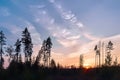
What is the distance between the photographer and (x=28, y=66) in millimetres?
29484

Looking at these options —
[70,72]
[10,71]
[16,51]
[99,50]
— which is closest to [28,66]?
[10,71]

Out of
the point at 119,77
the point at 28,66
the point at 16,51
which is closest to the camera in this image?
the point at 119,77

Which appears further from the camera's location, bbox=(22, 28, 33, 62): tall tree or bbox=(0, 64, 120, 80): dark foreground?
bbox=(22, 28, 33, 62): tall tree

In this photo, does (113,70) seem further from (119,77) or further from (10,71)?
(10,71)

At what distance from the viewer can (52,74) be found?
1138 inches

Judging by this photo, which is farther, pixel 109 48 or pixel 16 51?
pixel 109 48

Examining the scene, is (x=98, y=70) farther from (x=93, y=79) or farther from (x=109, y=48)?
(x=109, y=48)

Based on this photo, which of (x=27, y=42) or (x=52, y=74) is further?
(x=27, y=42)

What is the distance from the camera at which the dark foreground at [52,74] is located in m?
27.1

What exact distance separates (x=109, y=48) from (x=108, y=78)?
84339mm

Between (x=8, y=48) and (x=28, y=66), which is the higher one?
(x=8, y=48)

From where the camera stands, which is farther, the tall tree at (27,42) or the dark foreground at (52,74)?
the tall tree at (27,42)

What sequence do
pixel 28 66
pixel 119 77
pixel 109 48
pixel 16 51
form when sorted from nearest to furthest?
pixel 119 77, pixel 28 66, pixel 16 51, pixel 109 48

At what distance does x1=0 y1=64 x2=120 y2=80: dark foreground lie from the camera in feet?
88.9
